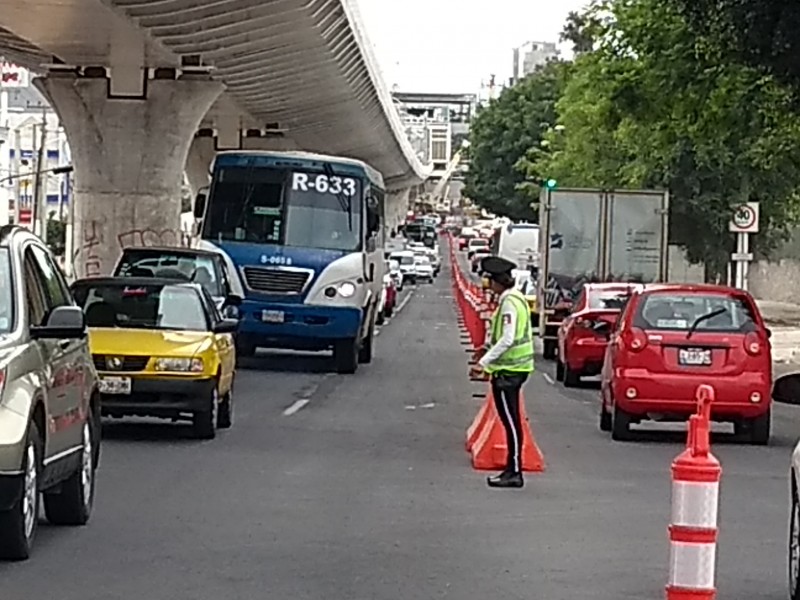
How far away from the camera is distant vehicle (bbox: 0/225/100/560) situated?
1052 cm

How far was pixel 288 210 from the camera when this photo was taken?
3069cm

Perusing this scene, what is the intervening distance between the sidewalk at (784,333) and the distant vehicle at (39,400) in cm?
2144

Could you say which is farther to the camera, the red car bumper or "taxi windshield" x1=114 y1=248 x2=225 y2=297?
"taxi windshield" x1=114 y1=248 x2=225 y2=297

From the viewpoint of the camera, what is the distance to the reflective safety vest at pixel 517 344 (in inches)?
611

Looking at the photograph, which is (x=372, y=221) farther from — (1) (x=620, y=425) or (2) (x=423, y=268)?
(2) (x=423, y=268)

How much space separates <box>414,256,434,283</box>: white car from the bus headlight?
219 ft

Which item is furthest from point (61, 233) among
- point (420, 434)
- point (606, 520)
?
point (606, 520)

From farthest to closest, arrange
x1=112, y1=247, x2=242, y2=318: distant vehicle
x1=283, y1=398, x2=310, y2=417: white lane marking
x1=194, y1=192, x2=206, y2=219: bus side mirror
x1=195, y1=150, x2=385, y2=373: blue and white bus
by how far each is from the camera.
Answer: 1. x1=194, y1=192, x2=206, y2=219: bus side mirror
2. x1=195, y1=150, x2=385, y2=373: blue and white bus
3. x1=112, y1=247, x2=242, y2=318: distant vehicle
4. x1=283, y1=398, x2=310, y2=417: white lane marking

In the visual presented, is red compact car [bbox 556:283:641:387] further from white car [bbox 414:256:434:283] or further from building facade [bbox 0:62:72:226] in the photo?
white car [bbox 414:256:434:283]

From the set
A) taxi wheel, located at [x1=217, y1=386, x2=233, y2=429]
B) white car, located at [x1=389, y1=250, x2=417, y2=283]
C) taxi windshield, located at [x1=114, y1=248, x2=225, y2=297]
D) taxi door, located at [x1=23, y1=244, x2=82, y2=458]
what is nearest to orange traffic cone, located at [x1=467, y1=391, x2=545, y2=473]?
taxi wheel, located at [x1=217, y1=386, x2=233, y2=429]

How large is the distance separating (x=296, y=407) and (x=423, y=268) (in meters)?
75.9

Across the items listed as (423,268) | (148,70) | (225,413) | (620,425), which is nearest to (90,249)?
(148,70)

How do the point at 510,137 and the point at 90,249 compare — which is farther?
the point at 510,137

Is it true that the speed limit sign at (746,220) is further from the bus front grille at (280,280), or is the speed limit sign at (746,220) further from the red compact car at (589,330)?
the bus front grille at (280,280)
